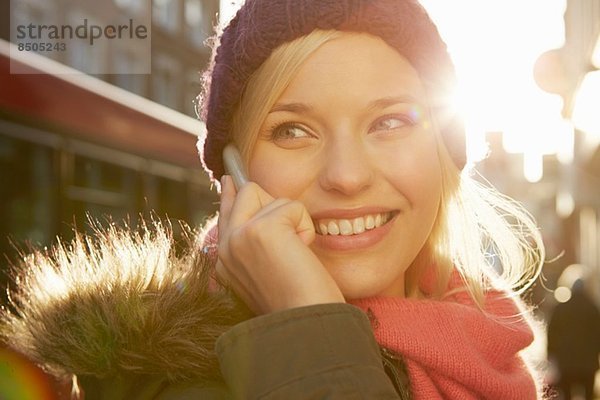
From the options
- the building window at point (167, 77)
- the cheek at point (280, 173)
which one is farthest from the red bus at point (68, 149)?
the building window at point (167, 77)

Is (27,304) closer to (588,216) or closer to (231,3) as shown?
(231,3)

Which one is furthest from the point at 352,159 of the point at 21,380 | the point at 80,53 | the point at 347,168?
the point at 80,53

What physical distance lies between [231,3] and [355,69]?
0.48 metres

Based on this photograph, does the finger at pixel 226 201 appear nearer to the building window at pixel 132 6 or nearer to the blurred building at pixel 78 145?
the blurred building at pixel 78 145

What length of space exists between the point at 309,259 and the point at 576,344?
712 cm

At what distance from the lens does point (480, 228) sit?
2.54 meters

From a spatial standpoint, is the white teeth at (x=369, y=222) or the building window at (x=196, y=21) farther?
the building window at (x=196, y=21)

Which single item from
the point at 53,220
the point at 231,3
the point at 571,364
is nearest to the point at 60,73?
the point at 53,220

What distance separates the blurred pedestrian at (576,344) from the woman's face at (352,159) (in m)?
6.70

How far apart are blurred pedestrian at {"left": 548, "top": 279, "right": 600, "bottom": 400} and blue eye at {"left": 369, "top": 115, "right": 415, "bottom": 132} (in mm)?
6749

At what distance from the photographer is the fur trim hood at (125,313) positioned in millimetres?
1646

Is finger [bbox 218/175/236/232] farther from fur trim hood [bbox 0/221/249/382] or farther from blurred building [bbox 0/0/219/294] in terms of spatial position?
blurred building [bbox 0/0/219/294]

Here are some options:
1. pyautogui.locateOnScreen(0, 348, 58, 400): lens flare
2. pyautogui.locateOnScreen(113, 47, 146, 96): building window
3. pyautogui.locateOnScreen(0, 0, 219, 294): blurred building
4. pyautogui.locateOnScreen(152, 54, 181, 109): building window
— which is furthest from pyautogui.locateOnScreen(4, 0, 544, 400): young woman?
pyautogui.locateOnScreen(152, 54, 181, 109): building window

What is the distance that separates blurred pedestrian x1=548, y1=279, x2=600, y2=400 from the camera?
8.09 metres
